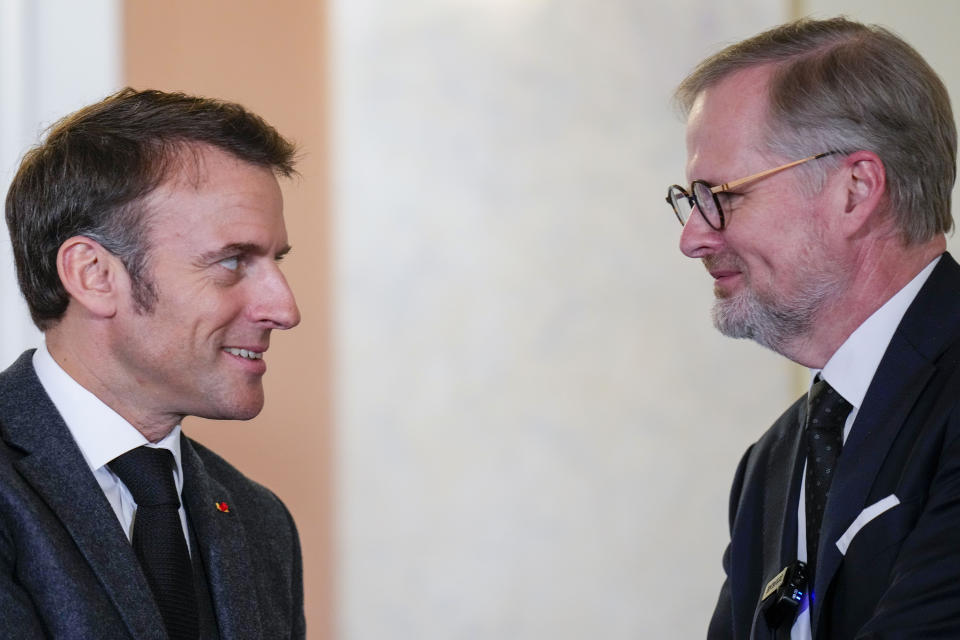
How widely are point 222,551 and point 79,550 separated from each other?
12.1 inches

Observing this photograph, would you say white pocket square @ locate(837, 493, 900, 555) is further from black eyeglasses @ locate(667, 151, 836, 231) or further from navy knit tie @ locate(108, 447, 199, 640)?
navy knit tie @ locate(108, 447, 199, 640)

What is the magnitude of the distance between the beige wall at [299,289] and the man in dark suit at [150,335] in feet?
4.69

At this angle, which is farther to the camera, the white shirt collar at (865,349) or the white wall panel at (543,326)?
the white wall panel at (543,326)

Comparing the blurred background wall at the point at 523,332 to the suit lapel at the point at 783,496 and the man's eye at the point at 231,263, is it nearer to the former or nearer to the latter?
the suit lapel at the point at 783,496

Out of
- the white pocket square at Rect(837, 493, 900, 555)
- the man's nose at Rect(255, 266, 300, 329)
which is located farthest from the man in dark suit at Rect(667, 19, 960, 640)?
the man's nose at Rect(255, 266, 300, 329)

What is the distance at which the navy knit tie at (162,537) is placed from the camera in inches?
76.6

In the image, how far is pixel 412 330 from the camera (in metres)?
3.68

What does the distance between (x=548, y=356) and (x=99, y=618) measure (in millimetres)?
2008

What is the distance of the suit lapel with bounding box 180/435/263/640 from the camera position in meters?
Result: 2.07

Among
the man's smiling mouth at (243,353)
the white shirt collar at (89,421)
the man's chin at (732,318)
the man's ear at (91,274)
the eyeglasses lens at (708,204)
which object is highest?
the eyeglasses lens at (708,204)

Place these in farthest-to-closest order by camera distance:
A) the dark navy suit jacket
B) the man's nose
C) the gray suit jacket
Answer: the man's nose → the gray suit jacket → the dark navy suit jacket

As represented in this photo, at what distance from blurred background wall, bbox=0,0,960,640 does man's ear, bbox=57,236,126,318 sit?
5.11ft

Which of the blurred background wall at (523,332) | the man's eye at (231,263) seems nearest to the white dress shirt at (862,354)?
the man's eye at (231,263)

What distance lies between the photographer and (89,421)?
2027 mm
